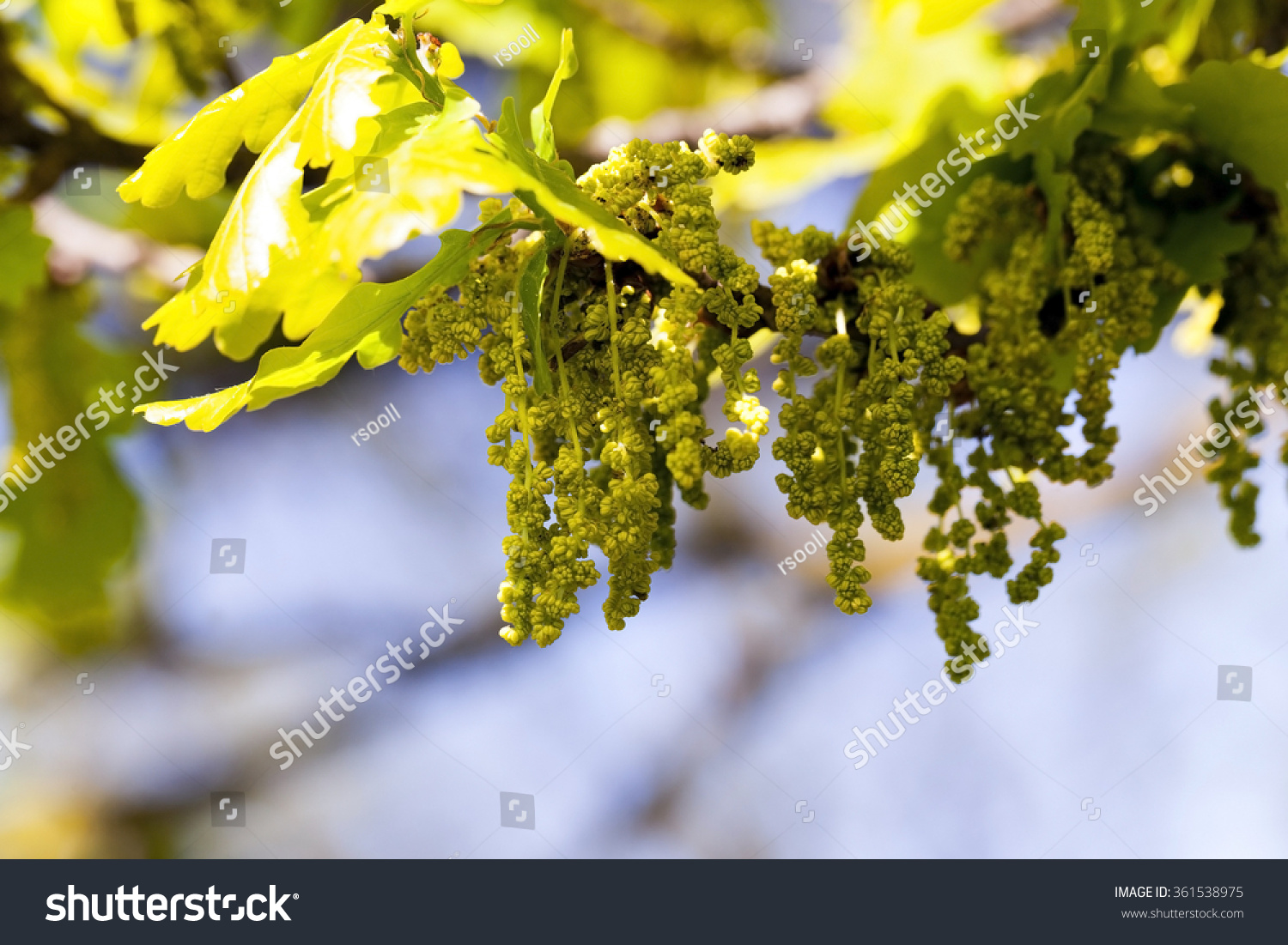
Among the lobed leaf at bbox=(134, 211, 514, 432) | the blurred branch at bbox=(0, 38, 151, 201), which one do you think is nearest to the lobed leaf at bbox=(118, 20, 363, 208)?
the lobed leaf at bbox=(134, 211, 514, 432)

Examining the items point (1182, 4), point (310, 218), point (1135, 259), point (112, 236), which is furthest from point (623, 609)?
point (112, 236)

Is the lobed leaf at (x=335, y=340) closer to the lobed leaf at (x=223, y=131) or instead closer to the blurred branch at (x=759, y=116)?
the lobed leaf at (x=223, y=131)

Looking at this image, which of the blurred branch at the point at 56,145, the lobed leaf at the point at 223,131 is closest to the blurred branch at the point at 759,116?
the blurred branch at the point at 56,145

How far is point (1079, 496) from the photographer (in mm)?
1855

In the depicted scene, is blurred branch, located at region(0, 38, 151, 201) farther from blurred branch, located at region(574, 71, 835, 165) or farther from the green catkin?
the green catkin

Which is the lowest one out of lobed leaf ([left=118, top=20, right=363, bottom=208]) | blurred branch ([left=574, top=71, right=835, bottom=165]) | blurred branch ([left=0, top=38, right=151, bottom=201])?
lobed leaf ([left=118, top=20, right=363, bottom=208])

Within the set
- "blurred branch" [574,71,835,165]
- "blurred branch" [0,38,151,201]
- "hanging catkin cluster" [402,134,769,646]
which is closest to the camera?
"hanging catkin cluster" [402,134,769,646]

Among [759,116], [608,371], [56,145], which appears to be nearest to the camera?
[608,371]

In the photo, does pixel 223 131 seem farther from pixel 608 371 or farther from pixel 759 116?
pixel 759 116

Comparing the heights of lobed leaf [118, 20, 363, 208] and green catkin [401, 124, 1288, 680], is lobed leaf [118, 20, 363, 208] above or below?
above

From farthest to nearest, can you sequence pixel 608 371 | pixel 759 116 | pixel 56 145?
pixel 759 116, pixel 56 145, pixel 608 371

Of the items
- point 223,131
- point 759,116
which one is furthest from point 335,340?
point 759,116

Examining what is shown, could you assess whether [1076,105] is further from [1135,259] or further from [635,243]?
[635,243]

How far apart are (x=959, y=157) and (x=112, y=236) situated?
1086 mm
